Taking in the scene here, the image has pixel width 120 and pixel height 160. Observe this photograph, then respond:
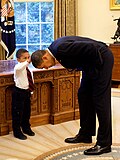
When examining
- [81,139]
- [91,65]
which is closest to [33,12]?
[81,139]

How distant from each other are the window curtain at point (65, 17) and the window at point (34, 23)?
272 mm

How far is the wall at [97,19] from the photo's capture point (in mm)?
7098

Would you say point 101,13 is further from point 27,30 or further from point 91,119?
point 91,119

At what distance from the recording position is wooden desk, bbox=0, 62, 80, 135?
4.12 metres

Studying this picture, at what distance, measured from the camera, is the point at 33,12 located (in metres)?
7.18

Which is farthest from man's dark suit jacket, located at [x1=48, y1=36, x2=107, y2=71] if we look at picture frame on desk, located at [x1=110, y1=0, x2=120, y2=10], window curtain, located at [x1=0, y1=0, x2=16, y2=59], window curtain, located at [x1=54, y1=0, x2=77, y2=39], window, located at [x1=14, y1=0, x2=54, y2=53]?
window, located at [x1=14, y1=0, x2=54, y2=53]

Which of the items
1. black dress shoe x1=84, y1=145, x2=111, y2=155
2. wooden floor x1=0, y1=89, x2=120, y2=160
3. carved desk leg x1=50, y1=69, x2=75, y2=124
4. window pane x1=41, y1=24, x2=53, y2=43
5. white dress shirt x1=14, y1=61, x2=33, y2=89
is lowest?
wooden floor x1=0, y1=89, x2=120, y2=160

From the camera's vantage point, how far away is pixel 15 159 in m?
3.40

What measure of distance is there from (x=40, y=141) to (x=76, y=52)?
119cm

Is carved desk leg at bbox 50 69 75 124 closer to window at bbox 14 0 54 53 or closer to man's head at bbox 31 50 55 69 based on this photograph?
man's head at bbox 31 50 55 69

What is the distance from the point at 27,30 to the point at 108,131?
4.15m

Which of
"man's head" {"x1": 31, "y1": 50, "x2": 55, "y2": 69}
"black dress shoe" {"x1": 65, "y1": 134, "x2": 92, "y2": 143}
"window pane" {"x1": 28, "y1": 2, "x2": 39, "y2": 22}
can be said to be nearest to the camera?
"man's head" {"x1": 31, "y1": 50, "x2": 55, "y2": 69}

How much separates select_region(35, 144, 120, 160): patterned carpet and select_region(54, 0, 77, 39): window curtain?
144 inches

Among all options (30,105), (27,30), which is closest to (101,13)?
(27,30)
